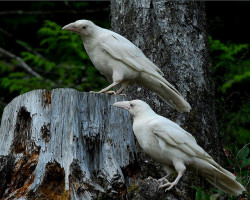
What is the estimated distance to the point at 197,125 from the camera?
19.7ft

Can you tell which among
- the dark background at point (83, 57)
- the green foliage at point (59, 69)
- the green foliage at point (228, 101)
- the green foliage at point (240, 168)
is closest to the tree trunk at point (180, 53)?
the green foliage at point (240, 168)

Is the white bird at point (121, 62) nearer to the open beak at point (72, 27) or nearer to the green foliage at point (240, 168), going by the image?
the open beak at point (72, 27)

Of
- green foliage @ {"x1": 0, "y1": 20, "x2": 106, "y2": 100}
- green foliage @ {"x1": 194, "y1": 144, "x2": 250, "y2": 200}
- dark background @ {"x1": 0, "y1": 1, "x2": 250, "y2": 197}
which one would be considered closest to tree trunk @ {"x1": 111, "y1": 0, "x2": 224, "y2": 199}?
green foliage @ {"x1": 194, "y1": 144, "x2": 250, "y2": 200}

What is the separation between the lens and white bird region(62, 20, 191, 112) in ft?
17.7

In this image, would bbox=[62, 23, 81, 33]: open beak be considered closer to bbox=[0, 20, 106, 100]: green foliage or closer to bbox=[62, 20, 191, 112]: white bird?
bbox=[62, 20, 191, 112]: white bird

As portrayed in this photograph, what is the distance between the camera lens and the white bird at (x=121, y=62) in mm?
5383

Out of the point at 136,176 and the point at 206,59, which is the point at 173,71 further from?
the point at 136,176

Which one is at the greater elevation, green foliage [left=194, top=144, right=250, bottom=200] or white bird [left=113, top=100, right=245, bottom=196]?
white bird [left=113, top=100, right=245, bottom=196]

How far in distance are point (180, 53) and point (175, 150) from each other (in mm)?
1885

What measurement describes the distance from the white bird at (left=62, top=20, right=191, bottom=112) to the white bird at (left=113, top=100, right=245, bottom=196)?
638mm

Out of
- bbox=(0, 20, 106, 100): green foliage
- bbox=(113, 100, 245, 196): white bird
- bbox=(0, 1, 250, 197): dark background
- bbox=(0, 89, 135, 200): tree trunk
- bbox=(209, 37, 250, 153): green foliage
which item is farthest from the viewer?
bbox=(0, 20, 106, 100): green foliage

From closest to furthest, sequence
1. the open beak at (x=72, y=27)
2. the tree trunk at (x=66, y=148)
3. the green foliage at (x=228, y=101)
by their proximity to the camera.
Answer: the tree trunk at (x=66, y=148)
the open beak at (x=72, y=27)
the green foliage at (x=228, y=101)

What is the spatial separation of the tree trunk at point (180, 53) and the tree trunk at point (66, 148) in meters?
1.39

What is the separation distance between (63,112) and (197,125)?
2110 mm
